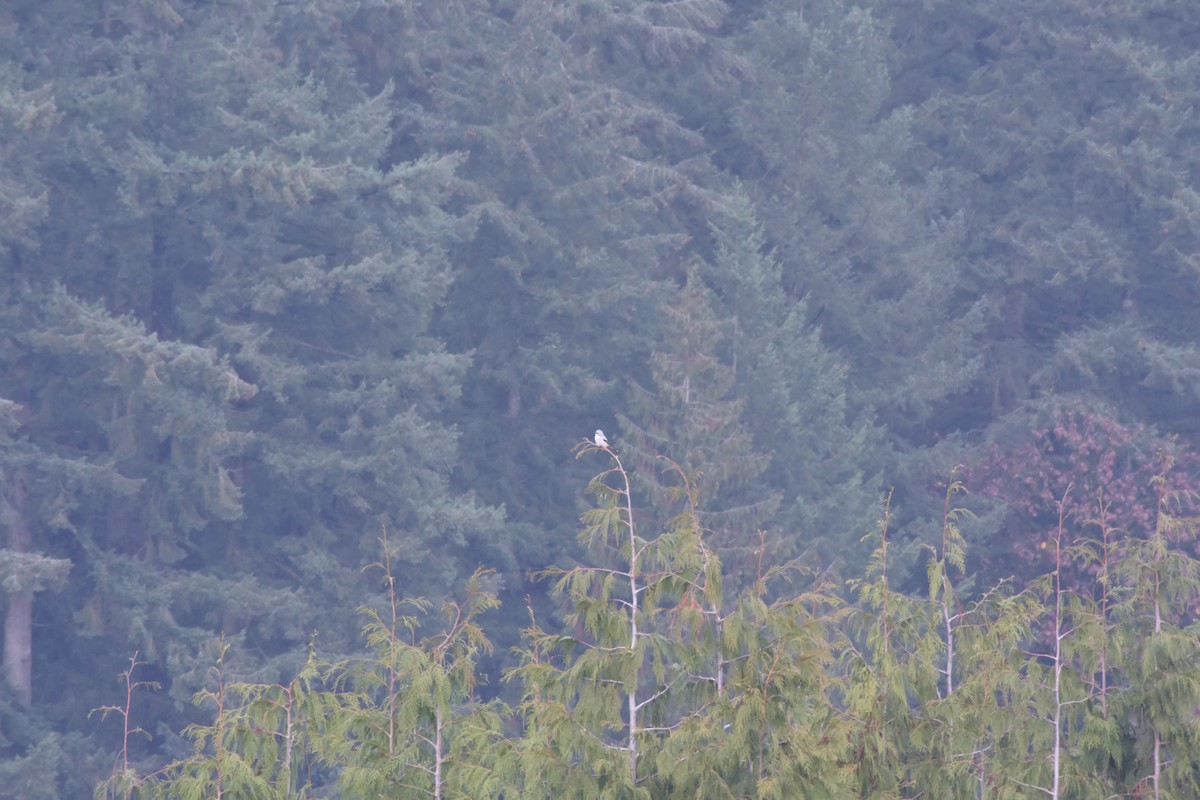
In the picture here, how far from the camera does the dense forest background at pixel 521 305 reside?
24.5m

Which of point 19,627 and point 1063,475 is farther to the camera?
point 1063,475

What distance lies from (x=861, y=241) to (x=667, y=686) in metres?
25.4

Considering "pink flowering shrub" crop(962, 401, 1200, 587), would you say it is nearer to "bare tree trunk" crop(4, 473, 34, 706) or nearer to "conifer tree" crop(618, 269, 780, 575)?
"conifer tree" crop(618, 269, 780, 575)

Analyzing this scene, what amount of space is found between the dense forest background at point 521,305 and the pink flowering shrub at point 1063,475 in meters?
0.08

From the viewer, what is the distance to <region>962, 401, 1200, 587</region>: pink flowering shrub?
2634 cm

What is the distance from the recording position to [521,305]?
2847cm

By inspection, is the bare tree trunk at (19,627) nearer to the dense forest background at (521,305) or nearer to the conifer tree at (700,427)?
the dense forest background at (521,305)

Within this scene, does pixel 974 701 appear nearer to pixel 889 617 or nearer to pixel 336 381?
pixel 889 617

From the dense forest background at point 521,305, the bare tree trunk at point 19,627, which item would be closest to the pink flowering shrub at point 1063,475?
the dense forest background at point 521,305

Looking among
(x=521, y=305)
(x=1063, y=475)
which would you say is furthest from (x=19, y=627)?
(x=1063, y=475)

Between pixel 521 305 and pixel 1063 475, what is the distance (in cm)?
851

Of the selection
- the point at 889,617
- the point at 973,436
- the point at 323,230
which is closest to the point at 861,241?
the point at 973,436

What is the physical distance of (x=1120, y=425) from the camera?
28109 millimetres

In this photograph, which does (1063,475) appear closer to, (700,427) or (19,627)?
(700,427)
